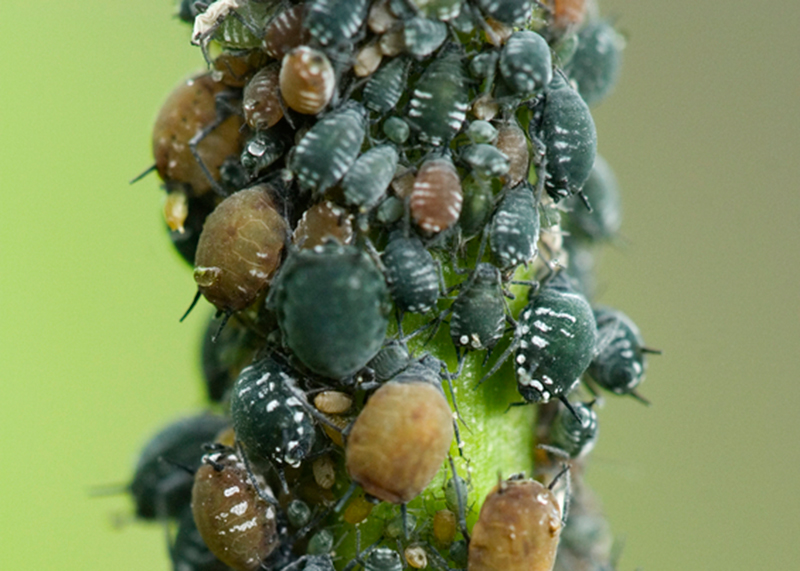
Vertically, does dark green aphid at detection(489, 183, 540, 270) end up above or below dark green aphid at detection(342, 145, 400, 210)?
below

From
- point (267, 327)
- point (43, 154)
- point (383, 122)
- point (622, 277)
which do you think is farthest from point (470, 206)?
point (622, 277)

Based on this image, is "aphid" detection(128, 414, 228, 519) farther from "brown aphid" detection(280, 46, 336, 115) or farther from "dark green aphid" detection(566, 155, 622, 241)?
"dark green aphid" detection(566, 155, 622, 241)

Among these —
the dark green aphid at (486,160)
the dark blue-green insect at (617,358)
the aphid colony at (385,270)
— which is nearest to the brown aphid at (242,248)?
the aphid colony at (385,270)

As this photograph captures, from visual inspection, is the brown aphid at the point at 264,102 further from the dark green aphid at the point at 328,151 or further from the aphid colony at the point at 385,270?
the dark green aphid at the point at 328,151

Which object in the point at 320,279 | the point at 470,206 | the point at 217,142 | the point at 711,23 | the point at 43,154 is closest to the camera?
the point at 320,279

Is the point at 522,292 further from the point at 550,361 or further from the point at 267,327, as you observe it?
the point at 267,327

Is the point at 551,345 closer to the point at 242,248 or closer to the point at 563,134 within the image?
the point at 563,134

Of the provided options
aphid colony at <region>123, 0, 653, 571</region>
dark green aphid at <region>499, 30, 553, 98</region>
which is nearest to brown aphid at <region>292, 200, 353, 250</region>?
aphid colony at <region>123, 0, 653, 571</region>
